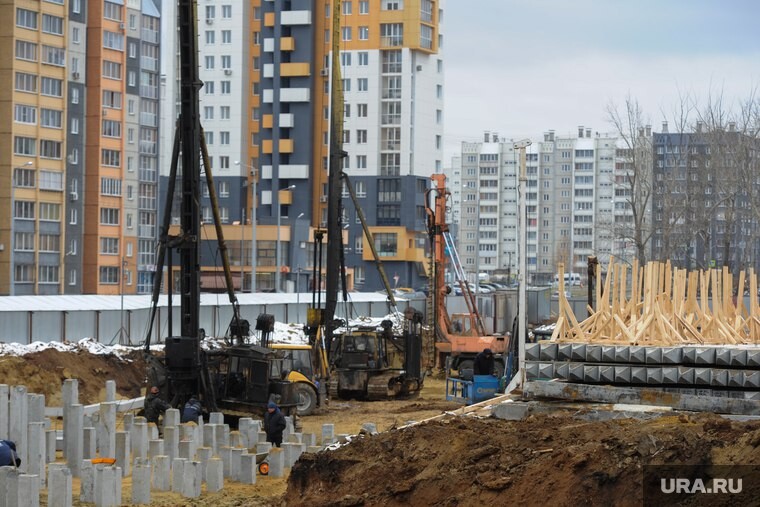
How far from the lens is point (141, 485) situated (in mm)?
17828

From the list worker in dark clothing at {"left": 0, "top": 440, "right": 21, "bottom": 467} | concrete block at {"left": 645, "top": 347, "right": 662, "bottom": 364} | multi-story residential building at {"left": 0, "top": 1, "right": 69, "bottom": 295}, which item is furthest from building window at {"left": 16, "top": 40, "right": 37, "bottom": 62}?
Answer: concrete block at {"left": 645, "top": 347, "right": 662, "bottom": 364}

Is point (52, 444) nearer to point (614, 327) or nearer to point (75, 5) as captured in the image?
point (614, 327)

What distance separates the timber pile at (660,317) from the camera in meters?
21.7

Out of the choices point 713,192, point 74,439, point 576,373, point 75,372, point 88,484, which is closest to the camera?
point 88,484

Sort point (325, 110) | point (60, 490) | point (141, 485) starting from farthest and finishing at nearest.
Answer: point (325, 110) < point (141, 485) < point (60, 490)

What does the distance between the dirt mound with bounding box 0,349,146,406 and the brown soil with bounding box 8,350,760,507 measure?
15.3 metres

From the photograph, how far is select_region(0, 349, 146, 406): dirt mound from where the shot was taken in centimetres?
3131

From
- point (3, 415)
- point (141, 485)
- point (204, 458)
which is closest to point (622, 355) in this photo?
point (204, 458)

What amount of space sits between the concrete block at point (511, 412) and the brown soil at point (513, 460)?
2.00 feet

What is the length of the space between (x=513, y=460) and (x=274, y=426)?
1023cm

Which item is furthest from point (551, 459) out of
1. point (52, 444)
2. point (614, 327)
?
point (52, 444)

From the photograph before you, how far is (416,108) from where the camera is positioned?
98250mm

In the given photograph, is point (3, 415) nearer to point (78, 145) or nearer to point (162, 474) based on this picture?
point (162, 474)

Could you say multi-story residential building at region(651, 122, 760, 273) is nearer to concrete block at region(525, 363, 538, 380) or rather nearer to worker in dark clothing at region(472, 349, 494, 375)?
worker in dark clothing at region(472, 349, 494, 375)
